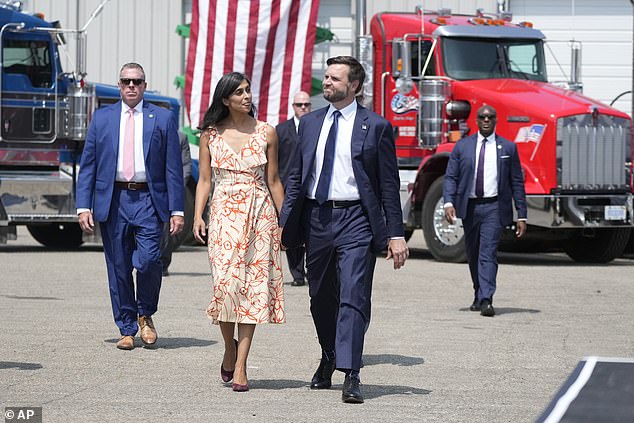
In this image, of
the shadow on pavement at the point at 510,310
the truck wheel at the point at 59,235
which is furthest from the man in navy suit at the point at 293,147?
the truck wheel at the point at 59,235

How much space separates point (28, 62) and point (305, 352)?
11.1 m

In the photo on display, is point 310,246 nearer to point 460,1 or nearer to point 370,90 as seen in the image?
point 370,90

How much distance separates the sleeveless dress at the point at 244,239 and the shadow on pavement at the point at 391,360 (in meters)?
1.28

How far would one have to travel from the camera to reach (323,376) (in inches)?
336

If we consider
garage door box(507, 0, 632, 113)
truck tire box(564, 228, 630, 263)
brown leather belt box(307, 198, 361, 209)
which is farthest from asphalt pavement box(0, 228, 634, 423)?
garage door box(507, 0, 632, 113)

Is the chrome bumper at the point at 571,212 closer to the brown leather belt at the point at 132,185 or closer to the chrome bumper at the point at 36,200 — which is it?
the chrome bumper at the point at 36,200

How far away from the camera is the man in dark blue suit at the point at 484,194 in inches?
512

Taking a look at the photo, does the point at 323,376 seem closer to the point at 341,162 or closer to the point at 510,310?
the point at 341,162

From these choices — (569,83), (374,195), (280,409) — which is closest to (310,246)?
(374,195)

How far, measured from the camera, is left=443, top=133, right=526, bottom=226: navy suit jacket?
520 inches

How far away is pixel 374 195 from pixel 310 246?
0.46 metres

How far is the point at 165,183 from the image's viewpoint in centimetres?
1038

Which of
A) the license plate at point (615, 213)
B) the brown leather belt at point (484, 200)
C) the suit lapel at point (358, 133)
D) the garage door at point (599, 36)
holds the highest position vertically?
the garage door at point (599, 36)

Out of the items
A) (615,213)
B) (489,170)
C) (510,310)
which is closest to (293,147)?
(489,170)
